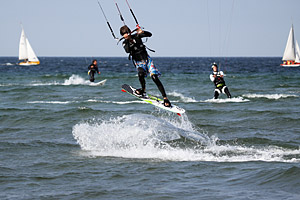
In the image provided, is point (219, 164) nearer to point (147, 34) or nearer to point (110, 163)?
point (110, 163)

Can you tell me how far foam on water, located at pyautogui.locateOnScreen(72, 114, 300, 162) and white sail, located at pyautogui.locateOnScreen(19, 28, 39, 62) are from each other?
70845 mm

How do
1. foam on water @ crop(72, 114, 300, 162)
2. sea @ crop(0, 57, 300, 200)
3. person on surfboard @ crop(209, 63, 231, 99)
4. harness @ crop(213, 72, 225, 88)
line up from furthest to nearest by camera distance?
harness @ crop(213, 72, 225, 88) → person on surfboard @ crop(209, 63, 231, 99) → foam on water @ crop(72, 114, 300, 162) → sea @ crop(0, 57, 300, 200)

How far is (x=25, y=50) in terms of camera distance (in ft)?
262

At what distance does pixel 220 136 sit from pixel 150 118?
220 centimetres

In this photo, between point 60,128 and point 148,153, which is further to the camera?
point 60,128

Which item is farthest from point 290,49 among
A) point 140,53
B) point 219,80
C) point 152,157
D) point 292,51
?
point 152,157

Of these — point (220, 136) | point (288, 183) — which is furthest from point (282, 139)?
point (288, 183)

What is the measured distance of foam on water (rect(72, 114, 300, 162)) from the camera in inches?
360

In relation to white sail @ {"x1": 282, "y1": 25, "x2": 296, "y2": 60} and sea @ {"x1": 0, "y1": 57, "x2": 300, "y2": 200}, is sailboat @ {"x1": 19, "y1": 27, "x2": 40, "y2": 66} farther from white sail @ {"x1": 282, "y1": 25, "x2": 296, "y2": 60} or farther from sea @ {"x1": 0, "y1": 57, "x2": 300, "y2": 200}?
sea @ {"x1": 0, "y1": 57, "x2": 300, "y2": 200}

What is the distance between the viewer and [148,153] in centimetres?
953

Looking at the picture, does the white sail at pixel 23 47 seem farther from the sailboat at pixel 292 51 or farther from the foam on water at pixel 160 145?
the foam on water at pixel 160 145

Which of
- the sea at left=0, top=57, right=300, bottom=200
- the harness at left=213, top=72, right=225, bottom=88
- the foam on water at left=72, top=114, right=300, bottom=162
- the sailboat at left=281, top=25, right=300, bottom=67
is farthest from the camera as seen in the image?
the sailboat at left=281, top=25, right=300, bottom=67

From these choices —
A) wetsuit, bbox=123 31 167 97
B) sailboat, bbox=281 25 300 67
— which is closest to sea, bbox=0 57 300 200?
wetsuit, bbox=123 31 167 97

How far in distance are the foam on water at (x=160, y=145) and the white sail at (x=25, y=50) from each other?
7085 centimetres
